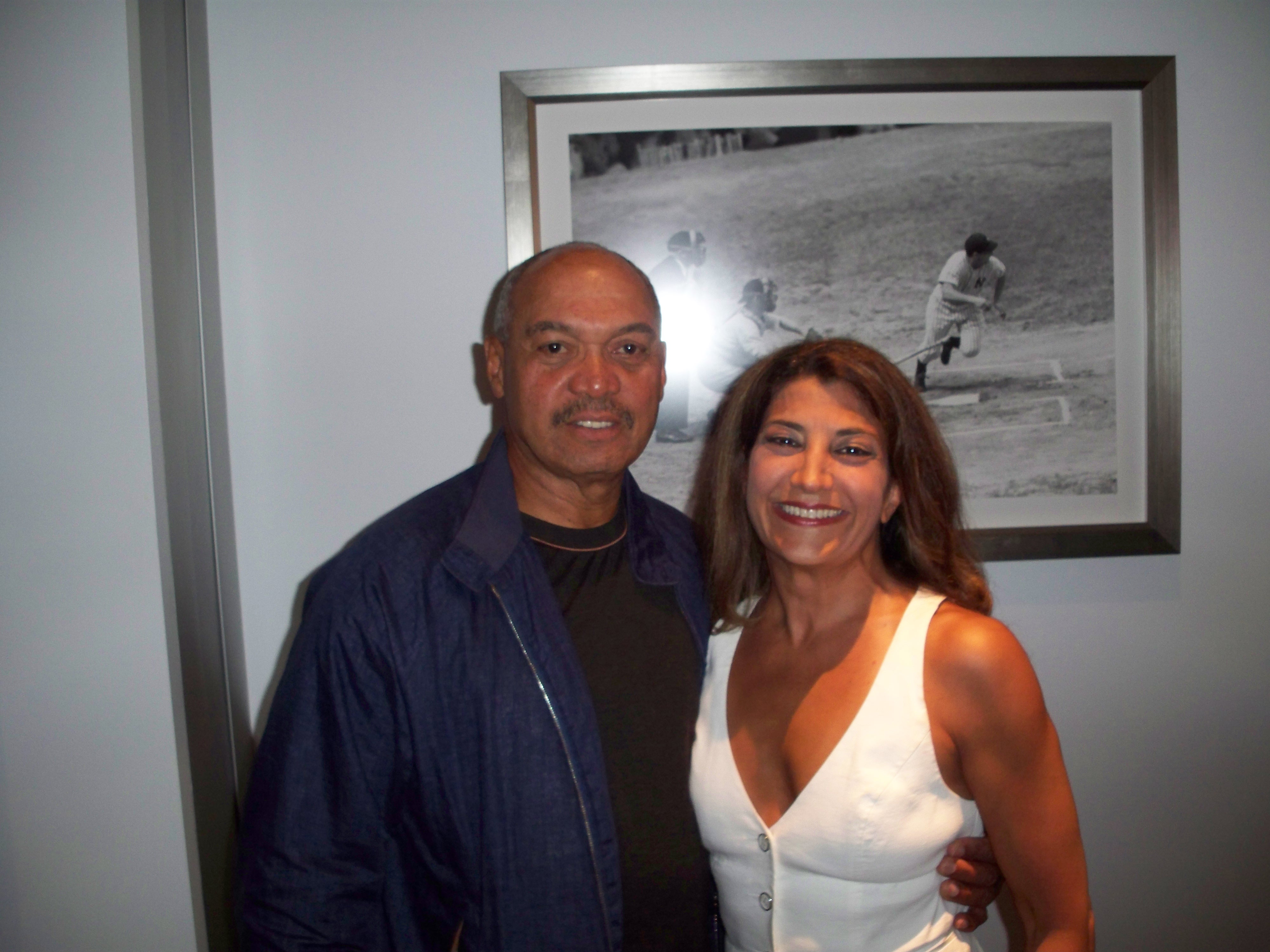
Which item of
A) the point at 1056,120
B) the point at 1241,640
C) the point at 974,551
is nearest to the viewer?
the point at 974,551

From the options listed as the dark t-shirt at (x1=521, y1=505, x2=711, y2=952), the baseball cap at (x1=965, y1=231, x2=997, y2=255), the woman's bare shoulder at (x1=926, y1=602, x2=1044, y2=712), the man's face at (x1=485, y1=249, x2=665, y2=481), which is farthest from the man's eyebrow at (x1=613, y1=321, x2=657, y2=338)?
the baseball cap at (x1=965, y1=231, x2=997, y2=255)

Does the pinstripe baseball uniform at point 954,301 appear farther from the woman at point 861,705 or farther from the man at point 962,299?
the woman at point 861,705

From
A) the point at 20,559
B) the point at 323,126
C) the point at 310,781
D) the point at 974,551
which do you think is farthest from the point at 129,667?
the point at 974,551

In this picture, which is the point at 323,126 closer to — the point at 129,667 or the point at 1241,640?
the point at 129,667

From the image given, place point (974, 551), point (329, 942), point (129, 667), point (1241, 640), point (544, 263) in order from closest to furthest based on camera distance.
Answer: point (329, 942) → point (129, 667) → point (544, 263) → point (974, 551) → point (1241, 640)

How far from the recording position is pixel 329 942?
1093 mm

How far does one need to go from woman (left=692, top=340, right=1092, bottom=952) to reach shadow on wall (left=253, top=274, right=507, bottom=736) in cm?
Result: 59

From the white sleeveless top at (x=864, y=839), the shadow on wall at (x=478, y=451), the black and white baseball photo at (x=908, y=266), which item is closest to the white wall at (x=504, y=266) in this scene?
the shadow on wall at (x=478, y=451)

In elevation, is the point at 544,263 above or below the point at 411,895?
above

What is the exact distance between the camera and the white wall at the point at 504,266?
5.49 feet

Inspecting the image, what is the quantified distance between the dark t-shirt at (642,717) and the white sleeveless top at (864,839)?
77mm

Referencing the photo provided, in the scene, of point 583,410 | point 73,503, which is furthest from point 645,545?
point 73,503

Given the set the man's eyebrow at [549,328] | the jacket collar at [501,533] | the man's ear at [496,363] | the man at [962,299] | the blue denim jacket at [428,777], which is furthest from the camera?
the man at [962,299]

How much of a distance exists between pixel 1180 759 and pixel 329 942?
1.99m
